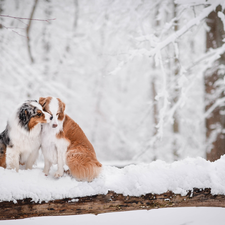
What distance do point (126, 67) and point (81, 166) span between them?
26.9ft

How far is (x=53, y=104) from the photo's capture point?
7.79 ft

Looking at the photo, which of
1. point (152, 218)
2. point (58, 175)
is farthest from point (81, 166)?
point (152, 218)

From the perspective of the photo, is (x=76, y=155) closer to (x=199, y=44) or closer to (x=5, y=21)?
(x=5, y=21)

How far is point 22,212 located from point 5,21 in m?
5.98

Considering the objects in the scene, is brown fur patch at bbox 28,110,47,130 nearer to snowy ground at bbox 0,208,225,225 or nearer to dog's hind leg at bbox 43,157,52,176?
dog's hind leg at bbox 43,157,52,176

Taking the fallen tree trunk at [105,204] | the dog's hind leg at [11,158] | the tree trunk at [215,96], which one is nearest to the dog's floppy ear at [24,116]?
the dog's hind leg at [11,158]

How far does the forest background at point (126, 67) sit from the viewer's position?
3.79 meters

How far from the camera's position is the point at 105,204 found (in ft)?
7.11

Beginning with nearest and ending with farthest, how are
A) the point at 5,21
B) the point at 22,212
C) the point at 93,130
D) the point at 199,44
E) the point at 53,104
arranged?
the point at 22,212 → the point at 53,104 → the point at 5,21 → the point at 199,44 → the point at 93,130

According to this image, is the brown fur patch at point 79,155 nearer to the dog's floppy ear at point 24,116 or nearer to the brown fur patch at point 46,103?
the brown fur patch at point 46,103

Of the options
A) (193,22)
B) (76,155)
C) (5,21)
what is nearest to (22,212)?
(76,155)

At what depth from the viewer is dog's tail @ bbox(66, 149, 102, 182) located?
222cm

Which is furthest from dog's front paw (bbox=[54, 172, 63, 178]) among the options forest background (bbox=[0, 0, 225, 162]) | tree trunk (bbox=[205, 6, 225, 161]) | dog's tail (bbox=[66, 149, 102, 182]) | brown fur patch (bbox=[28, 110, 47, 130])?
tree trunk (bbox=[205, 6, 225, 161])

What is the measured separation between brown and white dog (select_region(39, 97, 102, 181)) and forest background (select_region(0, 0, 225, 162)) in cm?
113
